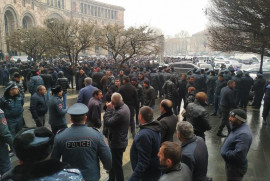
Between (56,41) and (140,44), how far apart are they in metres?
6.42

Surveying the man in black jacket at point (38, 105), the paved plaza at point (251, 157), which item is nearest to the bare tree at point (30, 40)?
the paved plaza at point (251, 157)

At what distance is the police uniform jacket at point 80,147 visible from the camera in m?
2.69

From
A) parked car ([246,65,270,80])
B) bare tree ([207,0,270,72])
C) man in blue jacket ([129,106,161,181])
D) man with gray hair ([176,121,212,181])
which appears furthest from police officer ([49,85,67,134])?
parked car ([246,65,270,80])

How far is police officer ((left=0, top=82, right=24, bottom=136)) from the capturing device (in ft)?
16.3

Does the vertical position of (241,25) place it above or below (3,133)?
above

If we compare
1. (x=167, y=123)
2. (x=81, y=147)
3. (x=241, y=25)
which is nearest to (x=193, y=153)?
(x=167, y=123)

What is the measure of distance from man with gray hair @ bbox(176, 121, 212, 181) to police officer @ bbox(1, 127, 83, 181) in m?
1.57

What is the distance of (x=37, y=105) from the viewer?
5.79 meters

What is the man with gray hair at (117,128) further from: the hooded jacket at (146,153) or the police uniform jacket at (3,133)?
the police uniform jacket at (3,133)

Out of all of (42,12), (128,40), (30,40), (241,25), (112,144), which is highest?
(42,12)

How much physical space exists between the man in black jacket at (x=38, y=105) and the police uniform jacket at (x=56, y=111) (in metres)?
0.76

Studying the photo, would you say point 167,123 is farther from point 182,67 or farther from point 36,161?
point 182,67

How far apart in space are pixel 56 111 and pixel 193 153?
3.46 m

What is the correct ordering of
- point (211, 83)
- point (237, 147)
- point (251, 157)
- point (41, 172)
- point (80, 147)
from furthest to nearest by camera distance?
point (211, 83)
point (251, 157)
point (237, 147)
point (80, 147)
point (41, 172)
